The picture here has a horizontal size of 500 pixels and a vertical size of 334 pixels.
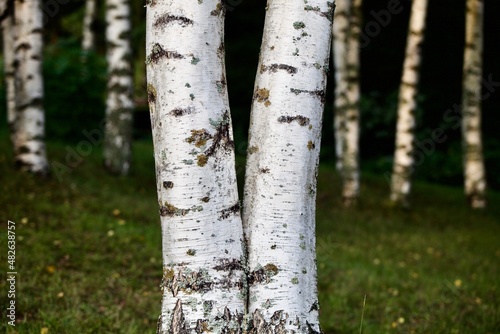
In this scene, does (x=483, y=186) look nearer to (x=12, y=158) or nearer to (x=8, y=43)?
(x=12, y=158)

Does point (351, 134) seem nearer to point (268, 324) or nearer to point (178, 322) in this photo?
point (268, 324)

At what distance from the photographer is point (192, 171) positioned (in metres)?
2.36

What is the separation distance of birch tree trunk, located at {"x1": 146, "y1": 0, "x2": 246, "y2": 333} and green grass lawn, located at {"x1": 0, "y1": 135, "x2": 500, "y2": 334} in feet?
4.81

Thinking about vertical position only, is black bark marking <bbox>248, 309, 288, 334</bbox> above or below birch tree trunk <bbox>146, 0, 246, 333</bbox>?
below

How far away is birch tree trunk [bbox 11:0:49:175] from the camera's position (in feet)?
24.4

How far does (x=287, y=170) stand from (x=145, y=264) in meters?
3.03

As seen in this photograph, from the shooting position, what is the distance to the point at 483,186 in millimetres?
11930

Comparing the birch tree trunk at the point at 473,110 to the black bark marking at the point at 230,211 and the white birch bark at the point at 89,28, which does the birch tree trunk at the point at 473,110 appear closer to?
the black bark marking at the point at 230,211

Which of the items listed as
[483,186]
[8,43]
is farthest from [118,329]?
[483,186]

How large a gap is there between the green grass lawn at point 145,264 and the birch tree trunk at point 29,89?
0.30 meters

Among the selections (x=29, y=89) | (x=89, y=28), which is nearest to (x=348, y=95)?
(x=29, y=89)

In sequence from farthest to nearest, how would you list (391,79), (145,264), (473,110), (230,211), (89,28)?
(391,79) < (89,28) < (473,110) < (145,264) < (230,211)

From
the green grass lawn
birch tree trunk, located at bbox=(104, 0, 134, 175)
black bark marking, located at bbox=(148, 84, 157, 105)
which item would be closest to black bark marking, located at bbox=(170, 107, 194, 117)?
black bark marking, located at bbox=(148, 84, 157, 105)

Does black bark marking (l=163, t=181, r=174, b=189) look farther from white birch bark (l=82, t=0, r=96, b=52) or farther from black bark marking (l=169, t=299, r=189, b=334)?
white birch bark (l=82, t=0, r=96, b=52)
